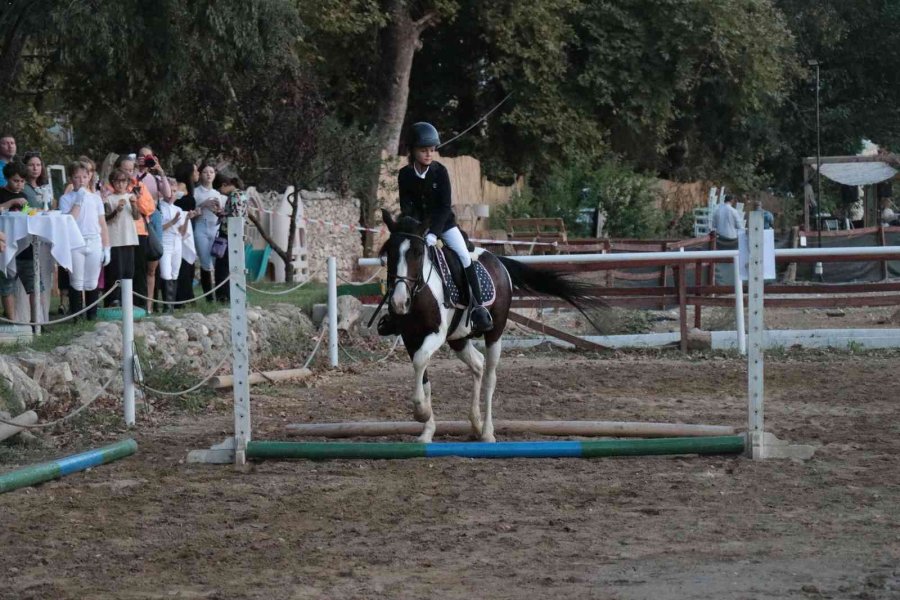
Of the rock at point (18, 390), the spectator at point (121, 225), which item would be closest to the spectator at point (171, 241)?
the spectator at point (121, 225)

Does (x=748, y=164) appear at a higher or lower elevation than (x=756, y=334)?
higher

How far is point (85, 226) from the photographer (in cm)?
1355

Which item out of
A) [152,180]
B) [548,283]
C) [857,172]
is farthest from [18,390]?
[857,172]

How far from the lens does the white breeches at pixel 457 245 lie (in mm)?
10625

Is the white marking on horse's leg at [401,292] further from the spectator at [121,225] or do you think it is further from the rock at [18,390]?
the spectator at [121,225]

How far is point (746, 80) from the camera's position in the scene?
41.1 meters

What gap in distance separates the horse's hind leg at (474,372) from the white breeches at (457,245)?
2.46 ft

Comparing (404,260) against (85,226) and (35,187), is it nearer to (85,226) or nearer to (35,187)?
(85,226)

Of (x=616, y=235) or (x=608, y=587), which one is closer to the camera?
(x=608, y=587)

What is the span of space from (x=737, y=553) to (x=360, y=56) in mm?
28760

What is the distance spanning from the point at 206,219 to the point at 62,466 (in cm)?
854

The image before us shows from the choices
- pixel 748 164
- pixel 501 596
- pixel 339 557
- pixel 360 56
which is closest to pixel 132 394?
pixel 339 557

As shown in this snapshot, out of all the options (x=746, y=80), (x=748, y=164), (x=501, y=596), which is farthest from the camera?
(x=748, y=164)

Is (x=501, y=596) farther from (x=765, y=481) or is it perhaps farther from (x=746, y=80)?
(x=746, y=80)
